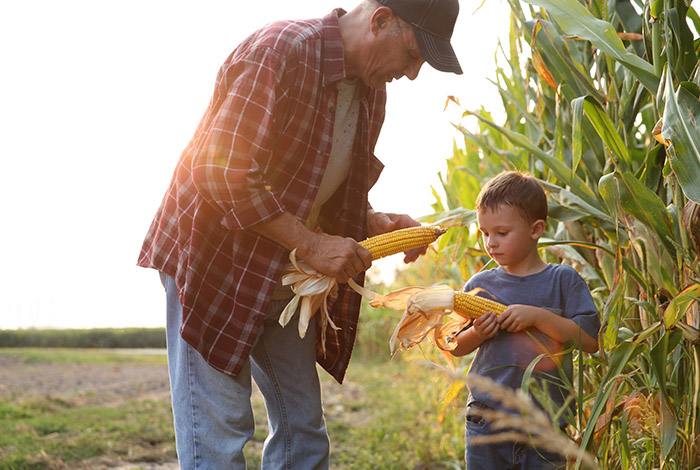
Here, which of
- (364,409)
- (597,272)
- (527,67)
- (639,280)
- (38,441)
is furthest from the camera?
(364,409)

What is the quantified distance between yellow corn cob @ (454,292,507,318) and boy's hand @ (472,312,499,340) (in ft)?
0.05

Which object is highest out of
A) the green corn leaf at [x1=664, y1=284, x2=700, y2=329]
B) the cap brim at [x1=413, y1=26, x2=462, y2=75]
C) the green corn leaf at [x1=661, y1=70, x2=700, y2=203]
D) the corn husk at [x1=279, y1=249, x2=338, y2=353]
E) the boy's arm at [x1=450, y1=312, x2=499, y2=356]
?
the cap brim at [x1=413, y1=26, x2=462, y2=75]

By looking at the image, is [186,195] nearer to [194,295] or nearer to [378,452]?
[194,295]

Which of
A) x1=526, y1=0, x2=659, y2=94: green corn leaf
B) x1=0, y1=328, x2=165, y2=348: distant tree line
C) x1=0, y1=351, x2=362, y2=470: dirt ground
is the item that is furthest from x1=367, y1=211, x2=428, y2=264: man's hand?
x1=0, y1=328, x2=165, y2=348: distant tree line

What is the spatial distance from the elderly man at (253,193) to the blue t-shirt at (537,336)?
44 centimetres

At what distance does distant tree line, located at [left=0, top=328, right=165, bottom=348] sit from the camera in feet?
37.3

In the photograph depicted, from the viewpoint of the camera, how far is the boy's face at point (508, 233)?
178 cm

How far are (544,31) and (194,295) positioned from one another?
140 cm

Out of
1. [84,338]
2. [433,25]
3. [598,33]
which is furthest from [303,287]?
[84,338]

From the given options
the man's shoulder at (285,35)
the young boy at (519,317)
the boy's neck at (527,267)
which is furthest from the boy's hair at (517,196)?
the man's shoulder at (285,35)

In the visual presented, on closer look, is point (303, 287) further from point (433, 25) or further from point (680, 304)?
point (680, 304)

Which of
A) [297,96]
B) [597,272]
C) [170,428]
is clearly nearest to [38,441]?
[170,428]

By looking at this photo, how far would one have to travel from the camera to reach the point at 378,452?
144 inches

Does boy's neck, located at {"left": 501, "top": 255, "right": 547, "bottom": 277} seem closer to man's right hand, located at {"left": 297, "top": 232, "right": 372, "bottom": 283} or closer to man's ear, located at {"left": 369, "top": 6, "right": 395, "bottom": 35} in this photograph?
man's right hand, located at {"left": 297, "top": 232, "right": 372, "bottom": 283}
